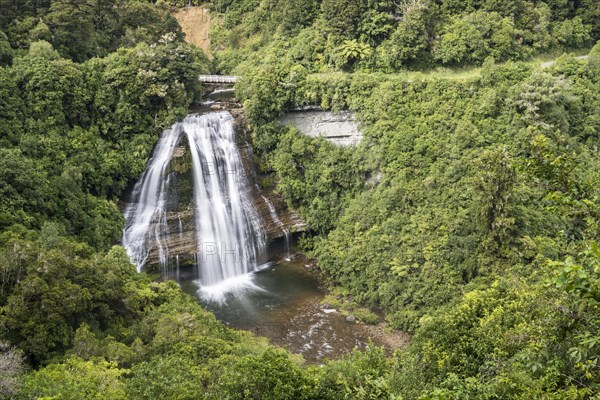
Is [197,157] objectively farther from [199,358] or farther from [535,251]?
[535,251]

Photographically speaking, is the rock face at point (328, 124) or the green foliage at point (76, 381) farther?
the rock face at point (328, 124)

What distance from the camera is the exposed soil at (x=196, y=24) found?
51688 mm

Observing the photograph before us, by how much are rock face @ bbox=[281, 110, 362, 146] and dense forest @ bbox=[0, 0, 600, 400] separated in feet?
2.31

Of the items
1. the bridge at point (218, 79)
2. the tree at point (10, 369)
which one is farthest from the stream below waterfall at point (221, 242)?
the tree at point (10, 369)

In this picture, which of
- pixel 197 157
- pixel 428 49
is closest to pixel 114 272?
pixel 197 157

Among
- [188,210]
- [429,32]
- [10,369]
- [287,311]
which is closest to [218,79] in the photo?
Answer: [188,210]

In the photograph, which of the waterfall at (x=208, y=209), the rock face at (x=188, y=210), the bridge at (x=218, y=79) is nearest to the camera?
the waterfall at (x=208, y=209)

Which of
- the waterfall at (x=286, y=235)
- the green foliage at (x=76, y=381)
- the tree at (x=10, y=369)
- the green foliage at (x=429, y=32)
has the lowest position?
the waterfall at (x=286, y=235)

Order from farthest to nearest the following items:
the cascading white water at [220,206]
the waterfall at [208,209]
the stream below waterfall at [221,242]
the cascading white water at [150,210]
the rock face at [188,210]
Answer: the cascading white water at [220,206] < the rock face at [188,210] < the waterfall at [208,209] < the cascading white water at [150,210] < the stream below waterfall at [221,242]

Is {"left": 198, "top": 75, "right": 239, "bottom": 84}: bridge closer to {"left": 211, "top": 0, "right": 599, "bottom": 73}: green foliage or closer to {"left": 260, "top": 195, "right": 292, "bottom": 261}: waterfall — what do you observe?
{"left": 211, "top": 0, "right": 599, "bottom": 73}: green foliage

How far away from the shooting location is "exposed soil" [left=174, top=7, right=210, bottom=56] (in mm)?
51688

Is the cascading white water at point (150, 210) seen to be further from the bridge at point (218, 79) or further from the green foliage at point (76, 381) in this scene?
the green foliage at point (76, 381)

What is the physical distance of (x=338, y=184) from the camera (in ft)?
109

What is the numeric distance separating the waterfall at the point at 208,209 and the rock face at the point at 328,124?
15.3 ft
